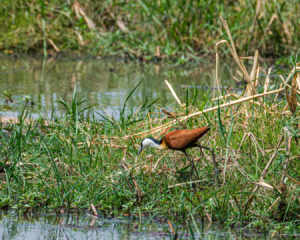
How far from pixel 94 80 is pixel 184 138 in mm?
5733

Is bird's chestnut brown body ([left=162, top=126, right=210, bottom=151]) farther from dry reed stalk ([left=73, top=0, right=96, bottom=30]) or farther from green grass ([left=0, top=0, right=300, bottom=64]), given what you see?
dry reed stalk ([left=73, top=0, right=96, bottom=30])

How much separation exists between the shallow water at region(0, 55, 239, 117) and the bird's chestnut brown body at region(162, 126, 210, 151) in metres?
Result: 2.53

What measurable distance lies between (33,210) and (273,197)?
158 centimetres

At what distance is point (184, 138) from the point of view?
11.1ft

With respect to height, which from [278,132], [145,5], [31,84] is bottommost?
[31,84]

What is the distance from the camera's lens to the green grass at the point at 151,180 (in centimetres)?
324

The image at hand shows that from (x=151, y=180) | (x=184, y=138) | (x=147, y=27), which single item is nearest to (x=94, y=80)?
(x=147, y=27)

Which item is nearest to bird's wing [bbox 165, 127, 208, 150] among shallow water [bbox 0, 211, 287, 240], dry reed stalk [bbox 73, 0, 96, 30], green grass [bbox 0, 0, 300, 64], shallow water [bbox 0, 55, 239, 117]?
shallow water [bbox 0, 211, 287, 240]

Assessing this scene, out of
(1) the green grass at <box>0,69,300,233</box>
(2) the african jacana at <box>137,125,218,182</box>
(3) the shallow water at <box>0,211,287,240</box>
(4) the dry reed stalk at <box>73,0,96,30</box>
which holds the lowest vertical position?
(3) the shallow water at <box>0,211,287,240</box>

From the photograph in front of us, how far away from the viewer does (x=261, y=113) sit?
4.76 m

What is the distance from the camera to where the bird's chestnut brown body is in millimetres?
3354

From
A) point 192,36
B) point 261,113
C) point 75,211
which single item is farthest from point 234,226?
point 192,36

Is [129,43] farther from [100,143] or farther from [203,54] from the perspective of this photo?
[100,143]

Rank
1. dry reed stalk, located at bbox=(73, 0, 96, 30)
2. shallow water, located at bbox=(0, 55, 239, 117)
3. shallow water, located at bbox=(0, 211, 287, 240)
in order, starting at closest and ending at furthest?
shallow water, located at bbox=(0, 211, 287, 240), shallow water, located at bbox=(0, 55, 239, 117), dry reed stalk, located at bbox=(73, 0, 96, 30)
